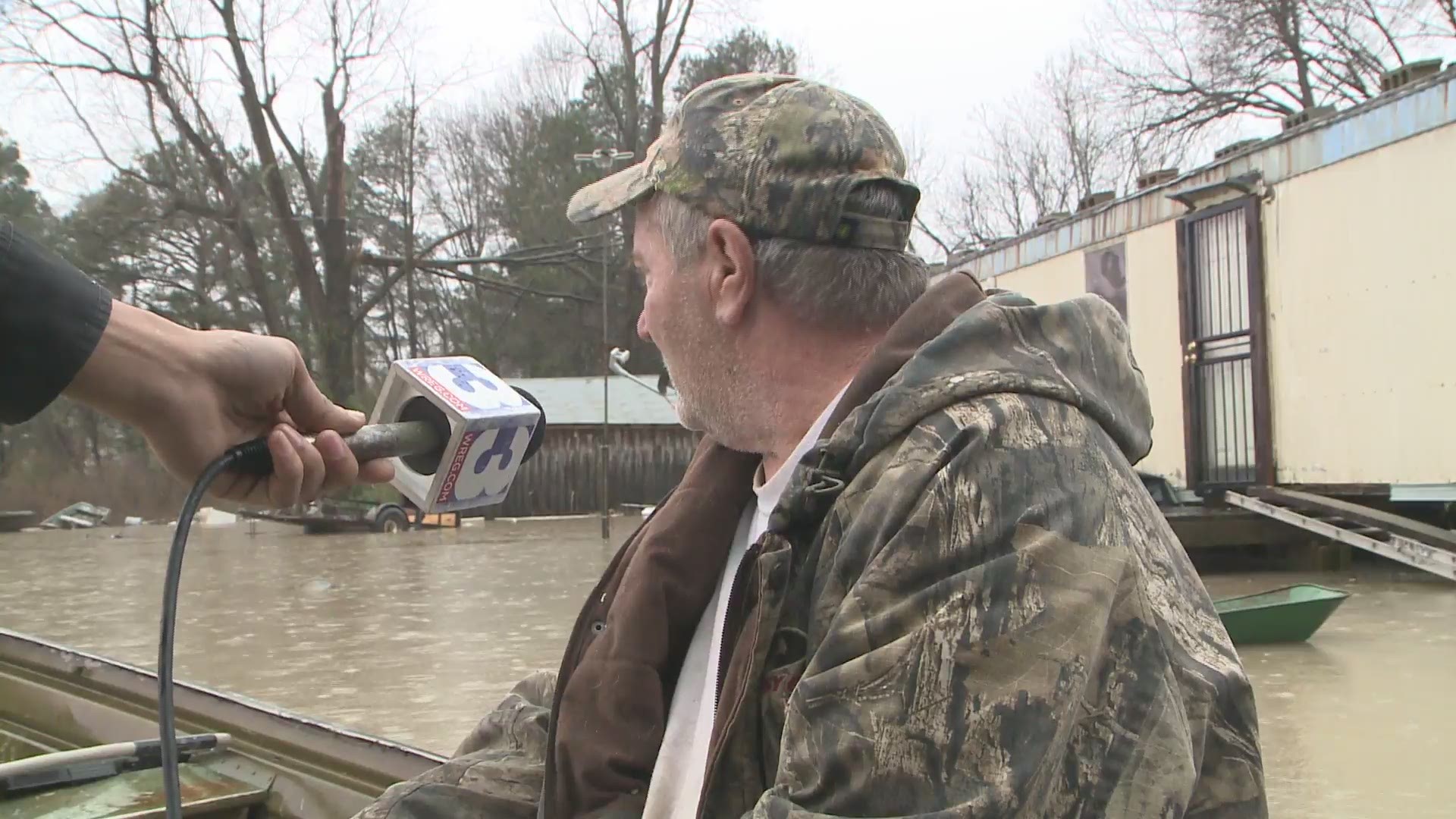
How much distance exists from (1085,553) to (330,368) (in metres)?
24.7

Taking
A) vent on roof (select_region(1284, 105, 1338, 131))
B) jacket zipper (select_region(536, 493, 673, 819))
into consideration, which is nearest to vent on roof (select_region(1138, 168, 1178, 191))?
vent on roof (select_region(1284, 105, 1338, 131))

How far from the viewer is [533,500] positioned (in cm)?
2422

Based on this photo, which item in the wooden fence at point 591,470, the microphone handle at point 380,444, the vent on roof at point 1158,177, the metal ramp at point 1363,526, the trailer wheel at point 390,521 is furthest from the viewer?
the wooden fence at point 591,470

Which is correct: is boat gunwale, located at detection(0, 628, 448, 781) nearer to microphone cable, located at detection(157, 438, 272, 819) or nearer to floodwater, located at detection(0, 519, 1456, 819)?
floodwater, located at detection(0, 519, 1456, 819)

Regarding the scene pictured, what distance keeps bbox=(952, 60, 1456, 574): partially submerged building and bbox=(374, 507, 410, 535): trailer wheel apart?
1264 cm

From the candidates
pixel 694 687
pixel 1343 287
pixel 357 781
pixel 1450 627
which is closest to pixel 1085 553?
pixel 694 687

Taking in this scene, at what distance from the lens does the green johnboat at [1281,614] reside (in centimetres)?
579

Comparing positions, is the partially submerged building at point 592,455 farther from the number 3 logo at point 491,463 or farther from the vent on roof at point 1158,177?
the number 3 logo at point 491,463

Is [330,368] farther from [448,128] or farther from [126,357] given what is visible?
[126,357]

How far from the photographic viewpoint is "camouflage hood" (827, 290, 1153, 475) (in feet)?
3.82

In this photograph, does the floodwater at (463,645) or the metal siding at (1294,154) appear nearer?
the floodwater at (463,645)

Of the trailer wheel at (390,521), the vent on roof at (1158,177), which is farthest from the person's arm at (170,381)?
the trailer wheel at (390,521)

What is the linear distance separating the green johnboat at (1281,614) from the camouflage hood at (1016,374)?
191 inches

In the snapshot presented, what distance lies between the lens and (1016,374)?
3.83 ft
